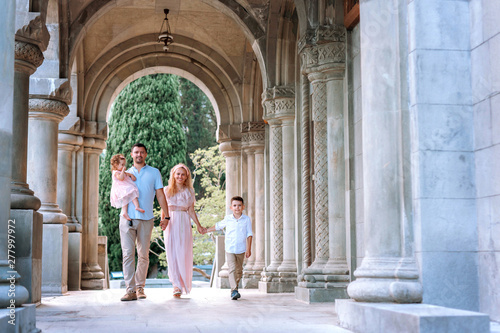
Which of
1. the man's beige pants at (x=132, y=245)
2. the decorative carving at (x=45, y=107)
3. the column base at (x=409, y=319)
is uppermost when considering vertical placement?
the decorative carving at (x=45, y=107)

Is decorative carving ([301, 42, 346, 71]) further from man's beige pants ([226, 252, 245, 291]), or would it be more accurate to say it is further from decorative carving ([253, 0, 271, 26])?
decorative carving ([253, 0, 271, 26])

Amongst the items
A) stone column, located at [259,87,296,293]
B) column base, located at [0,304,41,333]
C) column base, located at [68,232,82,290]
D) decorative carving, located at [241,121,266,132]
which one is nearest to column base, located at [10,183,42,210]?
column base, located at [0,304,41,333]

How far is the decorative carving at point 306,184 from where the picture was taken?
33.0 feet

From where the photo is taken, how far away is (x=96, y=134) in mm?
15867

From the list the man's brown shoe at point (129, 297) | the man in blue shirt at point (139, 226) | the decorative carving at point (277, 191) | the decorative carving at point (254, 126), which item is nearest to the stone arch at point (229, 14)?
the decorative carving at point (277, 191)

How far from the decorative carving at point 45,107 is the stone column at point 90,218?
440 cm

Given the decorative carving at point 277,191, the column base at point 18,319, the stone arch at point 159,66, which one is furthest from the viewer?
the stone arch at point 159,66

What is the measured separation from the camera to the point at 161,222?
9070mm

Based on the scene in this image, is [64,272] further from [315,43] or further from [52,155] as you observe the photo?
[315,43]

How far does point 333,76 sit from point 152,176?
2776 mm

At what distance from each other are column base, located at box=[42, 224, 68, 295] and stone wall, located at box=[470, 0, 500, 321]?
25.0 feet

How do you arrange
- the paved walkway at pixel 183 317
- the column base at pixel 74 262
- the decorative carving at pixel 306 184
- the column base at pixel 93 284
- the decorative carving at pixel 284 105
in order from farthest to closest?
the column base at pixel 93 284 → the column base at pixel 74 262 → the decorative carving at pixel 284 105 → the decorative carving at pixel 306 184 → the paved walkway at pixel 183 317

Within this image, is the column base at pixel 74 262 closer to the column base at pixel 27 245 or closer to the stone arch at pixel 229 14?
the stone arch at pixel 229 14

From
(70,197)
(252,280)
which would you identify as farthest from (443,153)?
(70,197)
